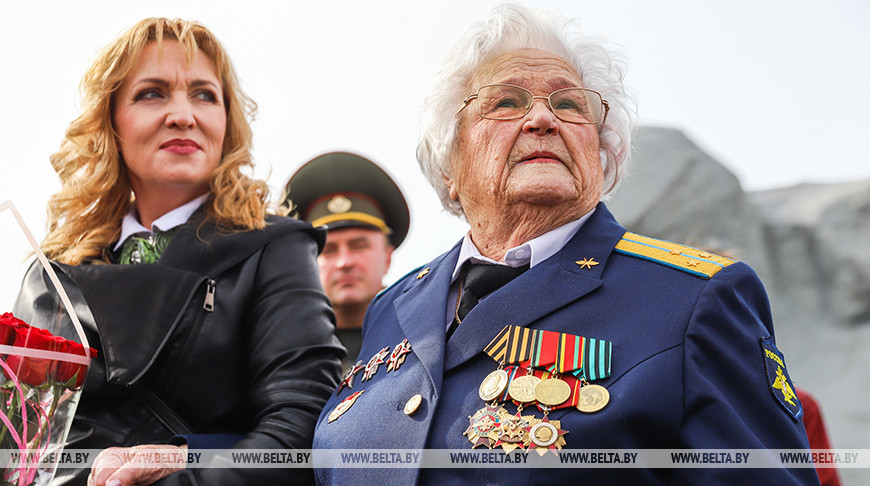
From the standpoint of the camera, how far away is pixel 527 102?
2.51 metres

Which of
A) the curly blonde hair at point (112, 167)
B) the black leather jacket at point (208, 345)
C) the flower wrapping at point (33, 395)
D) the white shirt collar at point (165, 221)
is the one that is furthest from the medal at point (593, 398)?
the white shirt collar at point (165, 221)

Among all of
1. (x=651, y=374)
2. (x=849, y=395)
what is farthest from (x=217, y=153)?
(x=849, y=395)

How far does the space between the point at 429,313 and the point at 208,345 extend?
2.12ft

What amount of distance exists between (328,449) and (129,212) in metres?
1.19

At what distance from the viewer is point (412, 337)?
2.40 m

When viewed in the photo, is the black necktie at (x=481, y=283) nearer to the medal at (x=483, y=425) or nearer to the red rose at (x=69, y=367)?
the medal at (x=483, y=425)

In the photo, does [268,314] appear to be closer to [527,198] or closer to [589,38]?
[527,198]

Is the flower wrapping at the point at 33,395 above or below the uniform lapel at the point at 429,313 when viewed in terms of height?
above

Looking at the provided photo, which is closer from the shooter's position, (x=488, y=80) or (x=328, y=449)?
(x=328, y=449)

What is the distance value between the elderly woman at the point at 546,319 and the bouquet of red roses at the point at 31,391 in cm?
86

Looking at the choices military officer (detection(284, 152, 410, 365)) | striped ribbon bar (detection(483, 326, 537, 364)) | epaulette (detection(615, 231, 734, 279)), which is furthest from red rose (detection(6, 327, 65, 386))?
military officer (detection(284, 152, 410, 365))

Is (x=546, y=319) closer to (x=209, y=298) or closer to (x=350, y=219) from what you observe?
(x=209, y=298)

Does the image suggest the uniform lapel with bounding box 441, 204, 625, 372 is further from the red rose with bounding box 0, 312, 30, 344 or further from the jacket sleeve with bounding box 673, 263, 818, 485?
the red rose with bounding box 0, 312, 30, 344

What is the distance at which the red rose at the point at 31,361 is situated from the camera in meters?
1.44
